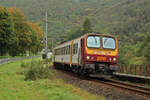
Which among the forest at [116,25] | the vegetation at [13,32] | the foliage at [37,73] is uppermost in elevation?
the forest at [116,25]

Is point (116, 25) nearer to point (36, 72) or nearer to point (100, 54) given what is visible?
point (100, 54)

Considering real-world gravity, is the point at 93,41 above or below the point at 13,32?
below

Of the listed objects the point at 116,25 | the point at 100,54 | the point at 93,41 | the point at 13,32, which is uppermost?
the point at 116,25

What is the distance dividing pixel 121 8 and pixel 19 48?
121946 millimetres

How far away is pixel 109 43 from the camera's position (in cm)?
1510

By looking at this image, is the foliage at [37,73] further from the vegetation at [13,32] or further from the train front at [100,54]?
the vegetation at [13,32]

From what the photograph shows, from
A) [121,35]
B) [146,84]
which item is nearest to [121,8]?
[121,35]

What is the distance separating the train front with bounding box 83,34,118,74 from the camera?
1423 cm

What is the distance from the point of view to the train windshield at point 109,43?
15.0m

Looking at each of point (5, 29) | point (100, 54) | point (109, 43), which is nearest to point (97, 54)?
point (100, 54)

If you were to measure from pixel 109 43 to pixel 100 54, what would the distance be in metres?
1.20


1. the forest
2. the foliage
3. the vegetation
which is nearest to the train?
the foliage

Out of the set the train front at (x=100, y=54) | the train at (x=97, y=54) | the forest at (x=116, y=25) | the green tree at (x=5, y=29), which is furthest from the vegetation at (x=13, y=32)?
the train front at (x=100, y=54)

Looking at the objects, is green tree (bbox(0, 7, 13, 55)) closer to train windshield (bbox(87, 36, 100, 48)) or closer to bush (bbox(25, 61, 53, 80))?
bush (bbox(25, 61, 53, 80))
